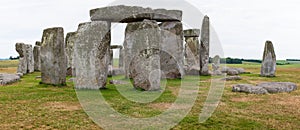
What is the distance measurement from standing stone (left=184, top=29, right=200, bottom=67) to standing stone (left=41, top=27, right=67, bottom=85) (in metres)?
12.7

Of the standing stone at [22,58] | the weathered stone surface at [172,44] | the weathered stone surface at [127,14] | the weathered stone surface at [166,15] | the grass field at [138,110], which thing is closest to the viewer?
the grass field at [138,110]

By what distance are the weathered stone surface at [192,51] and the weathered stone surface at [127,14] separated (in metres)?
5.59

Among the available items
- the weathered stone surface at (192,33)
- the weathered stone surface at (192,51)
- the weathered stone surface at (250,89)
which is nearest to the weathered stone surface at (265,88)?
the weathered stone surface at (250,89)

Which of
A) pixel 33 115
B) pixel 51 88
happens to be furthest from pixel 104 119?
pixel 51 88

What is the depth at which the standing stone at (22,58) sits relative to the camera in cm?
2088

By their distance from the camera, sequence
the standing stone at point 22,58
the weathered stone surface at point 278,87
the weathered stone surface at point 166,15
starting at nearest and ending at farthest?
1. the weathered stone surface at point 278,87
2. the weathered stone surface at point 166,15
3. the standing stone at point 22,58

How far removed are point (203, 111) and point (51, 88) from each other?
6.65 m

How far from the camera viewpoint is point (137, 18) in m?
Answer: 16.2

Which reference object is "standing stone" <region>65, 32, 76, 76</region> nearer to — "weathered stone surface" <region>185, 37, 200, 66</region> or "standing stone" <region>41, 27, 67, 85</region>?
"standing stone" <region>41, 27, 67, 85</region>

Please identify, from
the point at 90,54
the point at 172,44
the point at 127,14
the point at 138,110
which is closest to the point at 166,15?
the point at 172,44

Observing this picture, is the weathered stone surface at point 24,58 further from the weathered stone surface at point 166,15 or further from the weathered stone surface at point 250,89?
the weathered stone surface at point 250,89

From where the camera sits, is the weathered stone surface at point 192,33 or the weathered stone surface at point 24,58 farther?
the weathered stone surface at point 192,33

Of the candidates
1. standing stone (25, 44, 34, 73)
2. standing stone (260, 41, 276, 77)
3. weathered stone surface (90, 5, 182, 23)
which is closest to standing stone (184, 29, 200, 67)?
standing stone (260, 41, 276, 77)

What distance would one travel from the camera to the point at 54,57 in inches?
502
